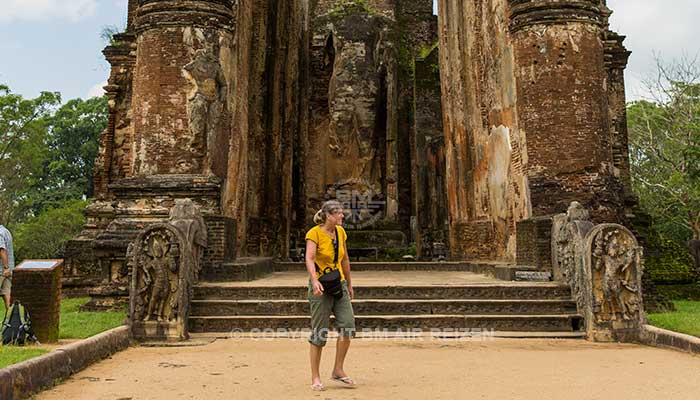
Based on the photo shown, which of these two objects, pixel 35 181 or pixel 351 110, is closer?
pixel 351 110

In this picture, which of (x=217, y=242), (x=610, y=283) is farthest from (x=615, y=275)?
(x=217, y=242)

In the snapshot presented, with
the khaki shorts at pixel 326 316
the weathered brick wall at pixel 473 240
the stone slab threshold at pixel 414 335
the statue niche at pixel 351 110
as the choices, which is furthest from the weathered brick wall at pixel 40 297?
the statue niche at pixel 351 110

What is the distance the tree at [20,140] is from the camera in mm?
23375

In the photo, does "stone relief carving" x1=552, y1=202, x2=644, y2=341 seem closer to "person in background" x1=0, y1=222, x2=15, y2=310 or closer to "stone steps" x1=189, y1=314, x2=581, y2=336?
"stone steps" x1=189, y1=314, x2=581, y2=336

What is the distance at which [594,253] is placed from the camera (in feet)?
23.0

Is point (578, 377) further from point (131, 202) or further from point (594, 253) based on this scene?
point (131, 202)

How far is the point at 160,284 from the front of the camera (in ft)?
22.3

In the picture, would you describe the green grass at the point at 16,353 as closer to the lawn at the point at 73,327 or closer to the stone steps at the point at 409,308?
the lawn at the point at 73,327

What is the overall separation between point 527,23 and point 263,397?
24.3ft

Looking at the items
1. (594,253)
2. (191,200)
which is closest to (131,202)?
(191,200)

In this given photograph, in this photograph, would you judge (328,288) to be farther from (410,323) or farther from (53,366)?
(410,323)

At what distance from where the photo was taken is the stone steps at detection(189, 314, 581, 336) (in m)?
7.09

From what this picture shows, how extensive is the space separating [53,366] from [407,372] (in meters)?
2.68

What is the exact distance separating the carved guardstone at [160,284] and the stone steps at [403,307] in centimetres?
47
